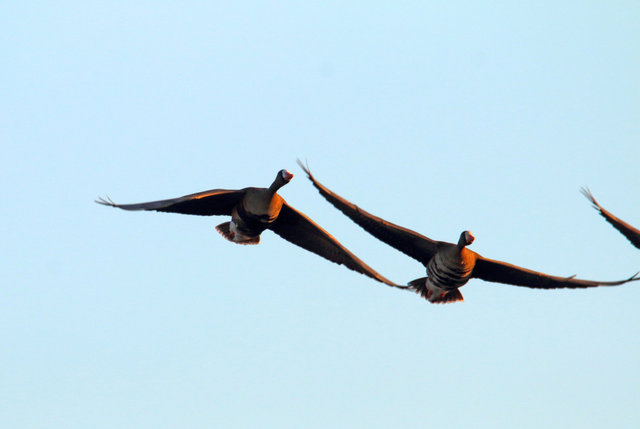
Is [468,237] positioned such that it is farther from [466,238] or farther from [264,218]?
[264,218]

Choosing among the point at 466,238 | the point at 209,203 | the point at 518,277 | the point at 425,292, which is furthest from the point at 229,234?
the point at 518,277

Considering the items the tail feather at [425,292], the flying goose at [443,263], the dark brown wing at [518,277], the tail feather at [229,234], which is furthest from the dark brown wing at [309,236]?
the dark brown wing at [518,277]

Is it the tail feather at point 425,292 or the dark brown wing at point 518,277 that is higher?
the dark brown wing at point 518,277

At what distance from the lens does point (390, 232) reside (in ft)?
80.9

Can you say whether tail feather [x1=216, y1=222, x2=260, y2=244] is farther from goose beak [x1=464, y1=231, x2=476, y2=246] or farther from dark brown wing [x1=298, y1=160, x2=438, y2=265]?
goose beak [x1=464, y1=231, x2=476, y2=246]

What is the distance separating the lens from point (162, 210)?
23.8 metres

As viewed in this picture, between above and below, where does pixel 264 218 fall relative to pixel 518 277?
below

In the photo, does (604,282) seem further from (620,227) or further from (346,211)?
(346,211)

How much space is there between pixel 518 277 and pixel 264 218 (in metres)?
5.80

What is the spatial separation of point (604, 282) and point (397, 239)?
14.7 feet

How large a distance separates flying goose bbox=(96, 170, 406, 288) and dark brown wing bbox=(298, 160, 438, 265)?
2.50ft

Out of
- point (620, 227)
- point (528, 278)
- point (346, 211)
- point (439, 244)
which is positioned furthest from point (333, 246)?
point (620, 227)

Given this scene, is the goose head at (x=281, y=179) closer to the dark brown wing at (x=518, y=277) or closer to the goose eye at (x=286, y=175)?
the goose eye at (x=286, y=175)

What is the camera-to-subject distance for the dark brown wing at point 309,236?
23.9 m
